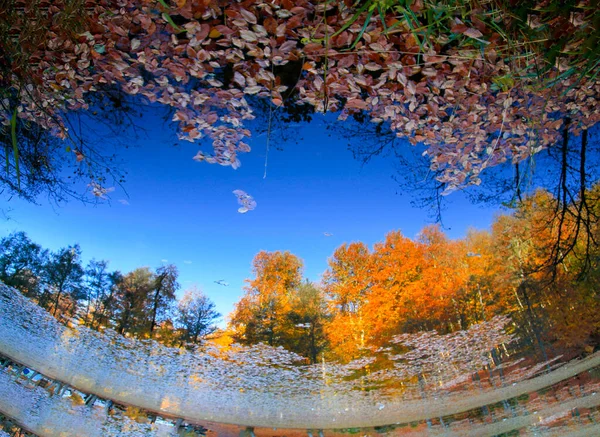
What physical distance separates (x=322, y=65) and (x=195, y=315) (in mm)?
1411

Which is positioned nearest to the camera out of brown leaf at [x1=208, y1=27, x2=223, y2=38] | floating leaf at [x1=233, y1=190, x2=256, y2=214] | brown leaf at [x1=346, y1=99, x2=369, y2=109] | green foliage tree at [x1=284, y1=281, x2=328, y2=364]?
brown leaf at [x1=208, y1=27, x2=223, y2=38]

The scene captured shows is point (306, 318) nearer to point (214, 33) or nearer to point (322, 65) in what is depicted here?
point (322, 65)

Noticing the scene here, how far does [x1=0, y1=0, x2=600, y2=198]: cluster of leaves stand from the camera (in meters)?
0.79

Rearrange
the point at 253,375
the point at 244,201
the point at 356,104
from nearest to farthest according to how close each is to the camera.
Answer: the point at 356,104 → the point at 244,201 → the point at 253,375

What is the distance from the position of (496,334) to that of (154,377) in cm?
226

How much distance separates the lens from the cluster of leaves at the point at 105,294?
1.59 meters

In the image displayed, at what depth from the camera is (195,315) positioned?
165 centimetres

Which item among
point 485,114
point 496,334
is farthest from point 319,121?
point 496,334

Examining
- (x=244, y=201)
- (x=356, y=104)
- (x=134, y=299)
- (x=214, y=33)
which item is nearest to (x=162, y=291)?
(x=134, y=299)

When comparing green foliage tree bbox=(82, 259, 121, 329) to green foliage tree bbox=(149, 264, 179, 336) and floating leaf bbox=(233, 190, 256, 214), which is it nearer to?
green foliage tree bbox=(149, 264, 179, 336)

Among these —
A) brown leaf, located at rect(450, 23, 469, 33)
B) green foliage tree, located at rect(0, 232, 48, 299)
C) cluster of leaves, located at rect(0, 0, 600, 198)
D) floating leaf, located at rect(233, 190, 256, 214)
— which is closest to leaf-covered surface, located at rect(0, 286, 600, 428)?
green foliage tree, located at rect(0, 232, 48, 299)

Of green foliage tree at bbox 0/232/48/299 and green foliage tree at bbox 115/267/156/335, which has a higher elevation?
green foliage tree at bbox 0/232/48/299

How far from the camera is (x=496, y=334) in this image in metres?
1.93

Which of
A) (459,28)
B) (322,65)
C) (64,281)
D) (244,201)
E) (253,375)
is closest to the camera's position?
(459,28)
